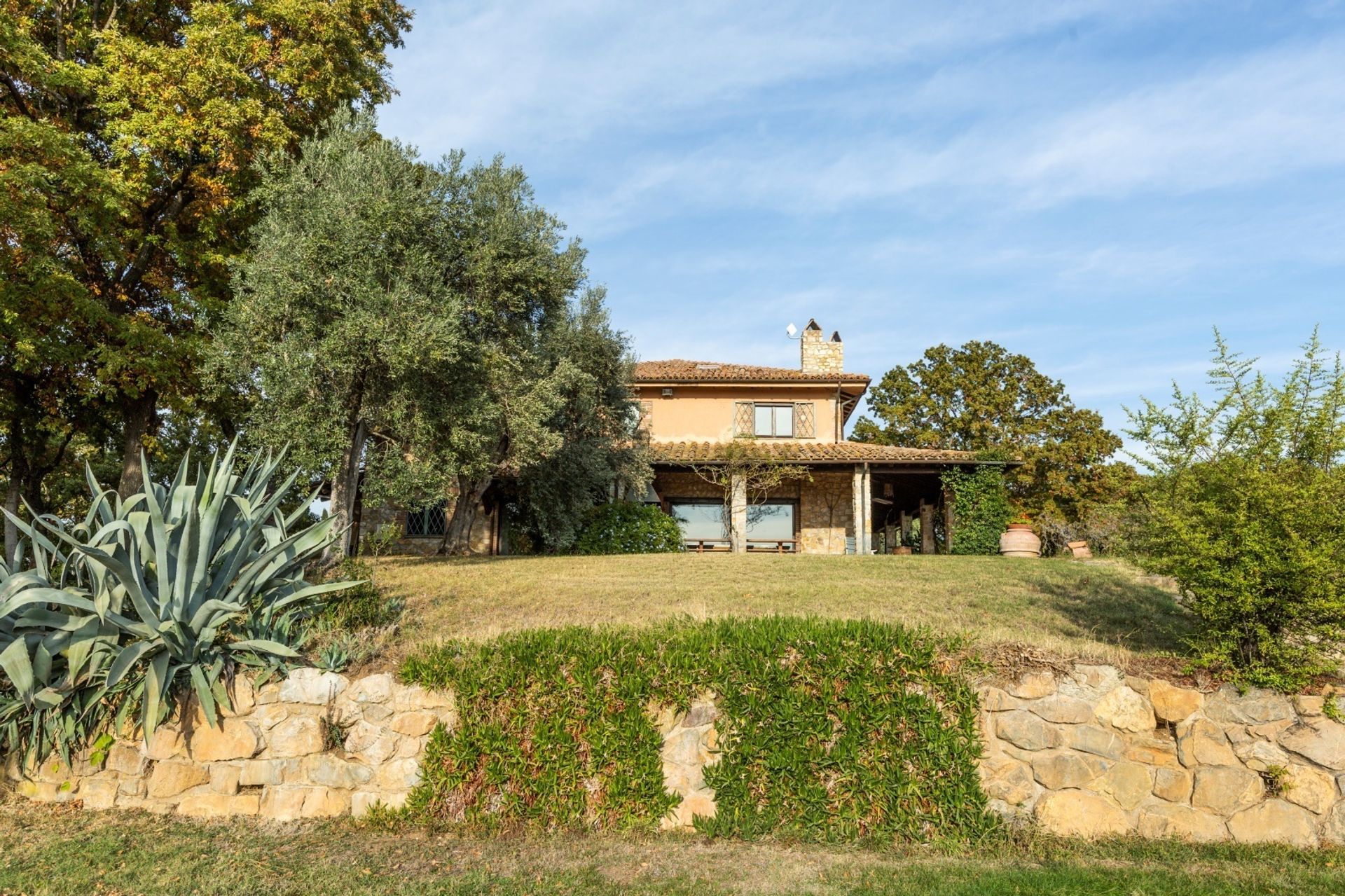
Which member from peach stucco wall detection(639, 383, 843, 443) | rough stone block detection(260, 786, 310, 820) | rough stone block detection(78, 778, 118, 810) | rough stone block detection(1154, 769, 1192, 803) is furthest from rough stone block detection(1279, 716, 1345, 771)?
peach stucco wall detection(639, 383, 843, 443)

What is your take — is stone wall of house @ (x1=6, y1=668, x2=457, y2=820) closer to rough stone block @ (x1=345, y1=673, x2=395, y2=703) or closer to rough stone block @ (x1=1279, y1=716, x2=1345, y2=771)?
rough stone block @ (x1=345, y1=673, x2=395, y2=703)

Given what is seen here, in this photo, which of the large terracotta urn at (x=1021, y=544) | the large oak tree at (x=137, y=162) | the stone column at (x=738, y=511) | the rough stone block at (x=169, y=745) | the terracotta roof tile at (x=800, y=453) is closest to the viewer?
the rough stone block at (x=169, y=745)

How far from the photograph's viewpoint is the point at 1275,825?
5.45m

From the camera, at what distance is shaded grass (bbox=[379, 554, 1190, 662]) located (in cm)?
788

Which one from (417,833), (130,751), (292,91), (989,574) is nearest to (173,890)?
(417,833)

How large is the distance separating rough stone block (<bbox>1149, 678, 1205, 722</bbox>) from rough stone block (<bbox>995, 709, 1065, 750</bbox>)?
0.75 meters

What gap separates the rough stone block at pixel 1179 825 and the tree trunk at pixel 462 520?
14436 millimetres

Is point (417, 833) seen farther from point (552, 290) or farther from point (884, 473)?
point (884, 473)

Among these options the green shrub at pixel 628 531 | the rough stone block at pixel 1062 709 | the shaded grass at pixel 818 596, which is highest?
the green shrub at pixel 628 531

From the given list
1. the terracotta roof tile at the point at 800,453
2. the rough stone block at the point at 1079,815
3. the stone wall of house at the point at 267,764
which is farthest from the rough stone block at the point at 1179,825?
the terracotta roof tile at the point at 800,453

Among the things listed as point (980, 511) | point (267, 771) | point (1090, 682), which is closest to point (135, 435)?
point (267, 771)

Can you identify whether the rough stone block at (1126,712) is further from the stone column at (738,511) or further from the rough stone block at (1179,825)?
the stone column at (738,511)

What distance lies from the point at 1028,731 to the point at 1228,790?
4.52ft

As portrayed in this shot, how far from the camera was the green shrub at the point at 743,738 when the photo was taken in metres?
5.50
